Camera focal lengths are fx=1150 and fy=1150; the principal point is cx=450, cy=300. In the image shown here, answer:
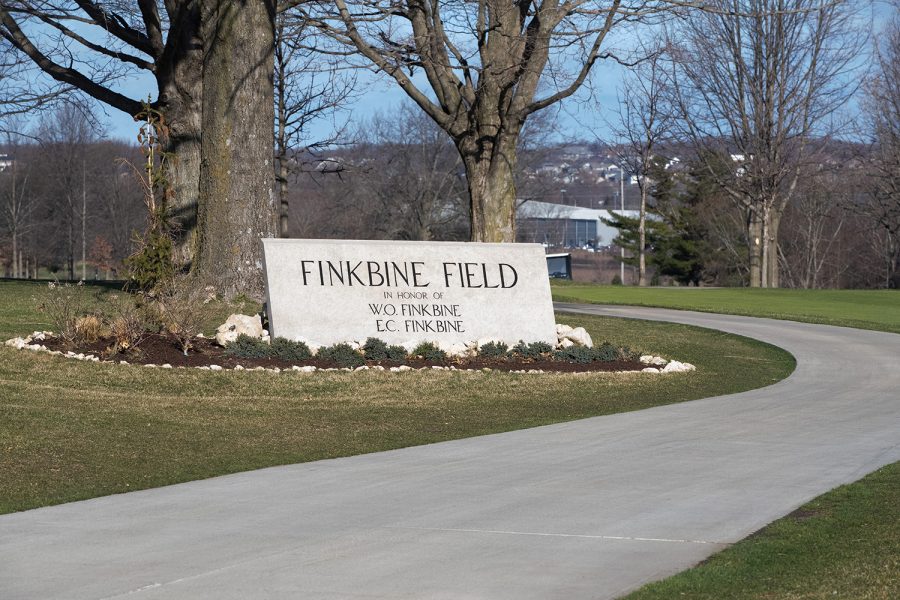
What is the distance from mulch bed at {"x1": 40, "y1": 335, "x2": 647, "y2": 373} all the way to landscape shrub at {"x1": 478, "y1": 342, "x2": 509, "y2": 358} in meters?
0.09

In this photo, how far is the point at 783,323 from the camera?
25438 mm

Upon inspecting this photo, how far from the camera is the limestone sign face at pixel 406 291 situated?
16141 mm

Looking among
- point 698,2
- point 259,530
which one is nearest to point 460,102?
point 698,2

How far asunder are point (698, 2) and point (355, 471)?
16434 millimetres

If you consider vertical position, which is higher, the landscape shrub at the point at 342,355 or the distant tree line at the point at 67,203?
the distant tree line at the point at 67,203

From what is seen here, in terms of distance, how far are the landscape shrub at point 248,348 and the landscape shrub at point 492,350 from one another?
3.05m

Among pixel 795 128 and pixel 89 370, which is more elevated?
pixel 795 128

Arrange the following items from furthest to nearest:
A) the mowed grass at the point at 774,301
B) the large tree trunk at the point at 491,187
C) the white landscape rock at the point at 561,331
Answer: the mowed grass at the point at 774,301 < the large tree trunk at the point at 491,187 < the white landscape rock at the point at 561,331

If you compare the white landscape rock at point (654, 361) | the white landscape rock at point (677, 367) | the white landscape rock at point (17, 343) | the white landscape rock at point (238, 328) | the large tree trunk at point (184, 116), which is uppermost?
the large tree trunk at point (184, 116)

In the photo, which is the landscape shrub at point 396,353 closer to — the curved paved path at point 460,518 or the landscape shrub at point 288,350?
the landscape shrub at point 288,350

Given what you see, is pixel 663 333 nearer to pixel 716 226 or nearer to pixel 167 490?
pixel 167 490

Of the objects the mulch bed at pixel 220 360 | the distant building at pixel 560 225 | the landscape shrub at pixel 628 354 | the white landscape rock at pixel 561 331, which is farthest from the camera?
the distant building at pixel 560 225

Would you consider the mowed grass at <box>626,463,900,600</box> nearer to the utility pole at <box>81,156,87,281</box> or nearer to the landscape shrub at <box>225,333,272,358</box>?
the landscape shrub at <box>225,333,272,358</box>

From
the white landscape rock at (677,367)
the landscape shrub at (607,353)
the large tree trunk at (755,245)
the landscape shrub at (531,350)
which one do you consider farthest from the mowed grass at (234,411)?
the large tree trunk at (755,245)
